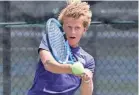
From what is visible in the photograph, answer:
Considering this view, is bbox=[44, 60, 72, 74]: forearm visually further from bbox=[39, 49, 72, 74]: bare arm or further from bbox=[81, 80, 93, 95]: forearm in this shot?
bbox=[81, 80, 93, 95]: forearm

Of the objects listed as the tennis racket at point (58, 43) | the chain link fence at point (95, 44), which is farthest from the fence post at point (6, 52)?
the tennis racket at point (58, 43)

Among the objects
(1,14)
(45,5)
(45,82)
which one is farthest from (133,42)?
(45,82)

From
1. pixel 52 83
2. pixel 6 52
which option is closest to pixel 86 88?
pixel 52 83

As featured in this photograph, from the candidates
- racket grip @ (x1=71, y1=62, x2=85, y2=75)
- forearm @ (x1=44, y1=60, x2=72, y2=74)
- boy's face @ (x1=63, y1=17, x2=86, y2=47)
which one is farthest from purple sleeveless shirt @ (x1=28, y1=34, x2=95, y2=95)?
racket grip @ (x1=71, y1=62, x2=85, y2=75)

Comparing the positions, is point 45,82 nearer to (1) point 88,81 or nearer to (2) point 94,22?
(1) point 88,81

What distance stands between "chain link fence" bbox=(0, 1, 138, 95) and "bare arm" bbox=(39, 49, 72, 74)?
2022 mm

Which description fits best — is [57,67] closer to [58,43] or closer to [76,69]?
[76,69]

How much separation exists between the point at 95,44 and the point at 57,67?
88.1 inches

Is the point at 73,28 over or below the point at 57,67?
over

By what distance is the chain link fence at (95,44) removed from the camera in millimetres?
5367

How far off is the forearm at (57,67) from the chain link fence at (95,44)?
6.93ft

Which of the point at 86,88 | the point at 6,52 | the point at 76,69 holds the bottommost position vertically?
the point at 6,52

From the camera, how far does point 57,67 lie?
3.16m

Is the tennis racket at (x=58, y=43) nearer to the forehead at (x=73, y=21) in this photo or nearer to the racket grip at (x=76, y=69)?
the forehead at (x=73, y=21)
